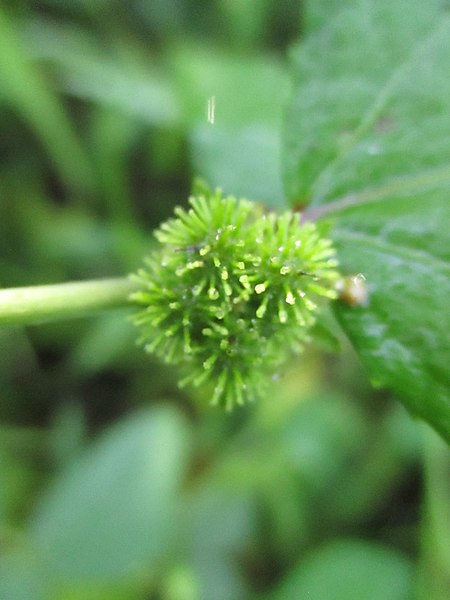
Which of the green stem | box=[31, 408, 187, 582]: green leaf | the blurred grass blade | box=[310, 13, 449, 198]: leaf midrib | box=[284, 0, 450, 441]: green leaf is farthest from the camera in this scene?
the blurred grass blade

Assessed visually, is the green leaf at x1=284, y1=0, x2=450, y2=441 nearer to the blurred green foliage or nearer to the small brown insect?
the small brown insect

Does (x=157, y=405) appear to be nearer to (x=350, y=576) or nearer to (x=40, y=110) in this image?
(x=350, y=576)

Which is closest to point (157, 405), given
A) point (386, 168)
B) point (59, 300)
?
point (386, 168)

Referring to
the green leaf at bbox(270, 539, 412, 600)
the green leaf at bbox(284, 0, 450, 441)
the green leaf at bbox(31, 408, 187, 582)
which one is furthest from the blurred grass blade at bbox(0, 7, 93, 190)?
the green leaf at bbox(270, 539, 412, 600)

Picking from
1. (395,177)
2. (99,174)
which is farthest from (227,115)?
(395,177)

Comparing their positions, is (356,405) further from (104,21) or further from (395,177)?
(104,21)

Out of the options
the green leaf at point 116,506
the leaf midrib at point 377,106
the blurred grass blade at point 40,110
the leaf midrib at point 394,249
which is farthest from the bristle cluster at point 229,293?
the blurred grass blade at point 40,110

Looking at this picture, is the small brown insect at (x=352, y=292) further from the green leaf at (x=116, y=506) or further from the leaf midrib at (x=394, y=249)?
the green leaf at (x=116, y=506)
